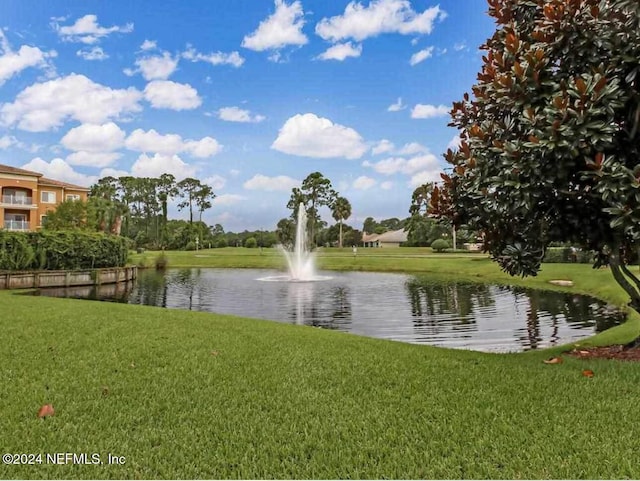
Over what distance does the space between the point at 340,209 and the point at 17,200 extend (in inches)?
1892

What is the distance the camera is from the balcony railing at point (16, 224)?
149ft

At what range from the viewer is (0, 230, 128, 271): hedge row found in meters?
25.4

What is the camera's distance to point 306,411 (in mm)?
3902

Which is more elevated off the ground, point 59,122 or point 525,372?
point 59,122

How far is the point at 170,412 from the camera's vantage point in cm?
386

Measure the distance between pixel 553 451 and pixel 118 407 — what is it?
11.4 feet

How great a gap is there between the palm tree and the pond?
51.3 metres

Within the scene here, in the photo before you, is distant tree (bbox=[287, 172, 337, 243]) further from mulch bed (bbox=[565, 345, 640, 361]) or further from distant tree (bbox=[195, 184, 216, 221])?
mulch bed (bbox=[565, 345, 640, 361])

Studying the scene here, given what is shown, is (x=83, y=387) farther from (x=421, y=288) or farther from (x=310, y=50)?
(x=421, y=288)

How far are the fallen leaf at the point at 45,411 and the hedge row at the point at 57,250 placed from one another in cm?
2586

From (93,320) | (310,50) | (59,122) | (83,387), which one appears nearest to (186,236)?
(59,122)

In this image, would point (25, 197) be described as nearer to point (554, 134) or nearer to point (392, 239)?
point (554, 134)

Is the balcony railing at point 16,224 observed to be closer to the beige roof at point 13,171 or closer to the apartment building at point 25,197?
the apartment building at point 25,197

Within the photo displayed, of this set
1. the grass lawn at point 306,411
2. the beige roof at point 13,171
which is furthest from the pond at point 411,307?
the beige roof at point 13,171
